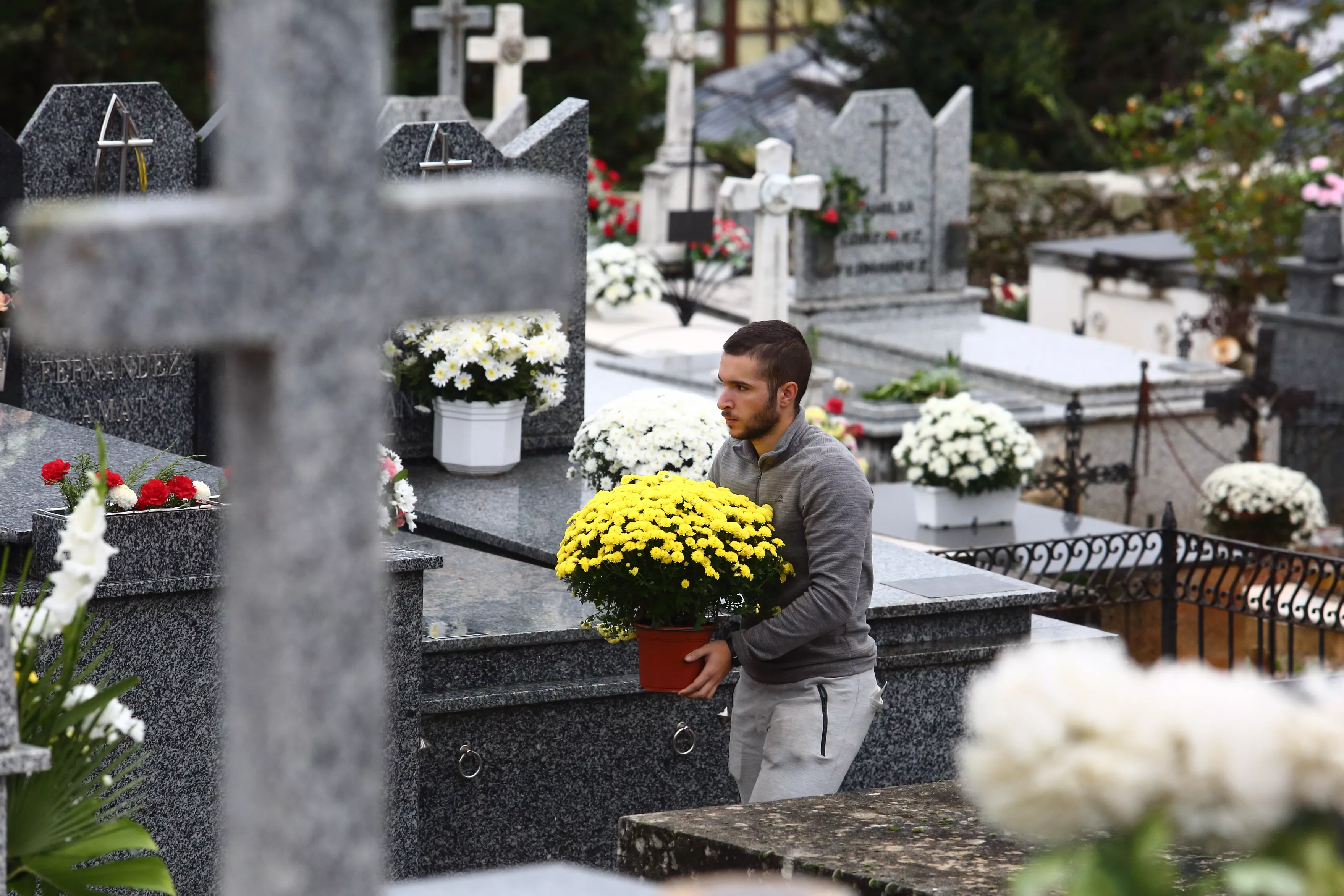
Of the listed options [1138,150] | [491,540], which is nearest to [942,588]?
[491,540]

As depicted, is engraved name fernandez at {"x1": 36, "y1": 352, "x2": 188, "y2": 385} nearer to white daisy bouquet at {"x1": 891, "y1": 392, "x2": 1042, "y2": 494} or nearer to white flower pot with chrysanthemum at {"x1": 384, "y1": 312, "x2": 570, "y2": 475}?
white flower pot with chrysanthemum at {"x1": 384, "y1": 312, "x2": 570, "y2": 475}

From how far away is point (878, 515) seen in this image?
935 centimetres

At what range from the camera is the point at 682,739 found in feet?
18.0

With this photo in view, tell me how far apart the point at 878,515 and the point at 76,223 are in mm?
8220

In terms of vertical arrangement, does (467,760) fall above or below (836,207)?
below

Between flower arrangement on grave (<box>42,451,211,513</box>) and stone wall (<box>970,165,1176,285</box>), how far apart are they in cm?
1577

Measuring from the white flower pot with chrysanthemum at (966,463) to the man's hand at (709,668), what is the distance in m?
4.96

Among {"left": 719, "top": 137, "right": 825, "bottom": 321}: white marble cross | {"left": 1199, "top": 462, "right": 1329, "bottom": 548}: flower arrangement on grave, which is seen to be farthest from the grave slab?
{"left": 1199, "top": 462, "right": 1329, "bottom": 548}: flower arrangement on grave

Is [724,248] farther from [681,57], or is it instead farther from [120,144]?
[120,144]

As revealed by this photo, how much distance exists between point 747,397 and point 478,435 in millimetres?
3198

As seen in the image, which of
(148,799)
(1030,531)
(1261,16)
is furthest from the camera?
(1261,16)

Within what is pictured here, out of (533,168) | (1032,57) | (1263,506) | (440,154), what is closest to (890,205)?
(1263,506)

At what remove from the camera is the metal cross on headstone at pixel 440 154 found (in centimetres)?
711

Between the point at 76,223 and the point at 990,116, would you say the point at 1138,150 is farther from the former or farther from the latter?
the point at 76,223
